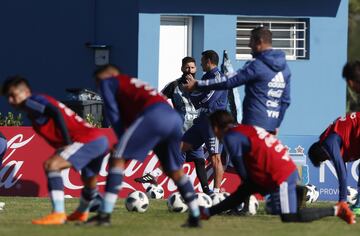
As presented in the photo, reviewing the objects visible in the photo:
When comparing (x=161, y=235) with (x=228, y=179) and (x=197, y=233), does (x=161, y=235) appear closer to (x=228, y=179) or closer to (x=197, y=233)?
(x=197, y=233)

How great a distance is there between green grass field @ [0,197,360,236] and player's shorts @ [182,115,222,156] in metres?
1.77

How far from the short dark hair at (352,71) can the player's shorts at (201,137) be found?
13.0ft

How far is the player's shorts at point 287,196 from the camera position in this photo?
1475 cm

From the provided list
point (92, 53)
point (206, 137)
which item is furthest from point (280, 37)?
point (206, 137)

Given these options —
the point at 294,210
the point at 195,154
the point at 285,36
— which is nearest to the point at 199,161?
the point at 195,154

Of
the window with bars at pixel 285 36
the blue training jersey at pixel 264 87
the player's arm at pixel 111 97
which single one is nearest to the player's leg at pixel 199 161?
the blue training jersey at pixel 264 87

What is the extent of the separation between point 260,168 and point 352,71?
1.94 metres

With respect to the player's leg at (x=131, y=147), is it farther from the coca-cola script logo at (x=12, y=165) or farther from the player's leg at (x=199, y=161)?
the coca-cola script logo at (x=12, y=165)

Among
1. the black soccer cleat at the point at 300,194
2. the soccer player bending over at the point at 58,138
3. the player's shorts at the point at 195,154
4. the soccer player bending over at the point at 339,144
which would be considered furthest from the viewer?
the player's shorts at the point at 195,154

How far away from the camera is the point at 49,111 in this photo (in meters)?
14.0

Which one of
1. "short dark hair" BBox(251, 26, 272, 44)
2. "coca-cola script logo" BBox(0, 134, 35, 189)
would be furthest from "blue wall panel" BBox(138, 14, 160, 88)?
"short dark hair" BBox(251, 26, 272, 44)

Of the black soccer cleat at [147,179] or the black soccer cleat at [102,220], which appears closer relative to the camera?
the black soccer cleat at [102,220]

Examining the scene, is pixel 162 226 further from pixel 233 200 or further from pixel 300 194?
pixel 300 194

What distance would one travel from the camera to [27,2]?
90.0 feet
